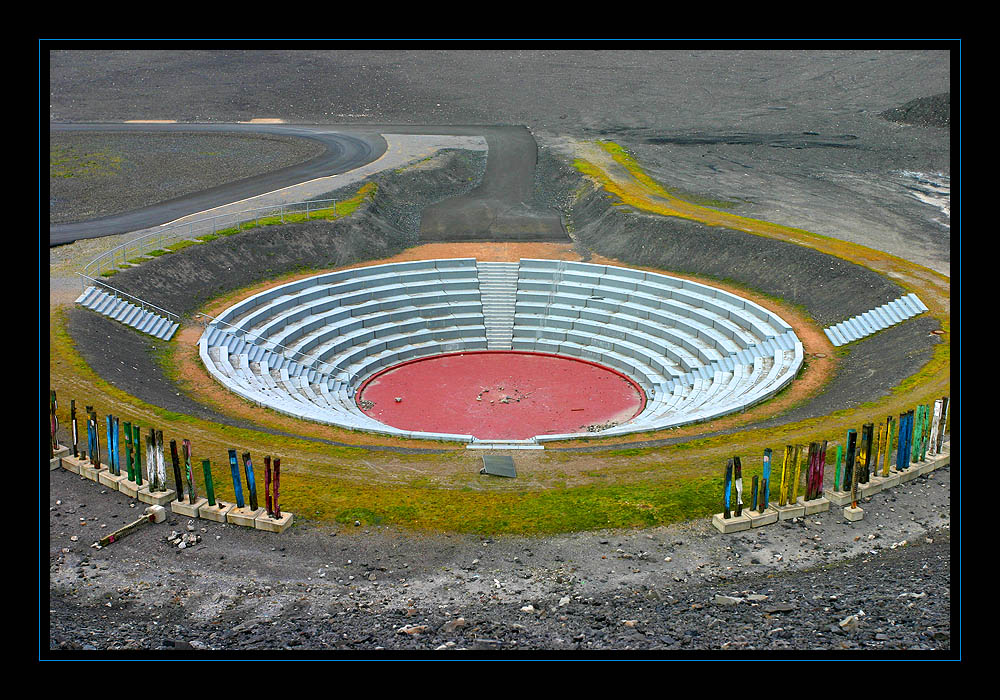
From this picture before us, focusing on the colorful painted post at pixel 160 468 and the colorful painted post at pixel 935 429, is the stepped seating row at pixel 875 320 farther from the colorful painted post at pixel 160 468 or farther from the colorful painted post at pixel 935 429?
the colorful painted post at pixel 160 468

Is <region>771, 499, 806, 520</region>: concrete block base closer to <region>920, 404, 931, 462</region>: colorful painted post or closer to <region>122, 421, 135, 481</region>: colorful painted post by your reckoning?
<region>920, 404, 931, 462</region>: colorful painted post

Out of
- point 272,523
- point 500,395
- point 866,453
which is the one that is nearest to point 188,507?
point 272,523

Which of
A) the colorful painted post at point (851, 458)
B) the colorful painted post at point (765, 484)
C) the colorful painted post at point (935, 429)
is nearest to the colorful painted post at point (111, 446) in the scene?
the colorful painted post at point (765, 484)

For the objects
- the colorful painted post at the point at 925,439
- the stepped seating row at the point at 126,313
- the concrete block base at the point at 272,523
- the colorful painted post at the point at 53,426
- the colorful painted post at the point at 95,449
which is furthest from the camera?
the stepped seating row at the point at 126,313

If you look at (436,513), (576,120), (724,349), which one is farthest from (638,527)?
(576,120)

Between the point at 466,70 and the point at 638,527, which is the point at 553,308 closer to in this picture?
the point at 638,527
